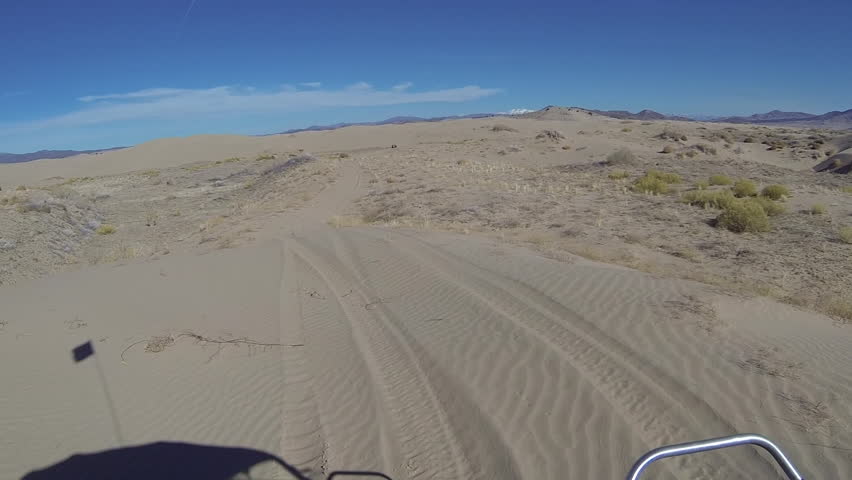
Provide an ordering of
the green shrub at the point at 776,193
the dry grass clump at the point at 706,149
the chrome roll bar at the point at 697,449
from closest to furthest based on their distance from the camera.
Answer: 1. the chrome roll bar at the point at 697,449
2. the green shrub at the point at 776,193
3. the dry grass clump at the point at 706,149

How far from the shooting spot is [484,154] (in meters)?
39.6

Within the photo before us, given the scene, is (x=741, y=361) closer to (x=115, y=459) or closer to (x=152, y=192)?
(x=115, y=459)

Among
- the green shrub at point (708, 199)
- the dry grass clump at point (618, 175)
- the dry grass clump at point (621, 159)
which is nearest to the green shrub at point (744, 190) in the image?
the green shrub at point (708, 199)

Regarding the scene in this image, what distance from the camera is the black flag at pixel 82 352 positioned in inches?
274

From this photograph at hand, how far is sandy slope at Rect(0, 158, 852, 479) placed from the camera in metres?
4.64

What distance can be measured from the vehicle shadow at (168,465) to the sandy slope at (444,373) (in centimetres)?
14

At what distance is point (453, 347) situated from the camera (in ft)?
22.1

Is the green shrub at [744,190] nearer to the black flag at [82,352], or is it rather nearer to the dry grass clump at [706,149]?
the black flag at [82,352]

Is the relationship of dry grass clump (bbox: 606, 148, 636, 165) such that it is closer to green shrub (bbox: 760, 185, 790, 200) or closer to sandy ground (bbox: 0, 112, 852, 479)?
green shrub (bbox: 760, 185, 790, 200)

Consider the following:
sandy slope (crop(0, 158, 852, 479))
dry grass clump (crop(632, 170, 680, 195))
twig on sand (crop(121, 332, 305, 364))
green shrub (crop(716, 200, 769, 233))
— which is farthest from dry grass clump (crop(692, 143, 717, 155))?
twig on sand (crop(121, 332, 305, 364))

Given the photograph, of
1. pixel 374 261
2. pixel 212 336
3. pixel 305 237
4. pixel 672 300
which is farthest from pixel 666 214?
pixel 212 336

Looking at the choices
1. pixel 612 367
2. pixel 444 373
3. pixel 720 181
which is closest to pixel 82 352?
pixel 444 373

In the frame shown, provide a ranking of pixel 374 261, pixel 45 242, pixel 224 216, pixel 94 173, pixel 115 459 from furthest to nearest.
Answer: pixel 94 173, pixel 224 216, pixel 45 242, pixel 374 261, pixel 115 459

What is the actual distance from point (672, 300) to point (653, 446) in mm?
3593
